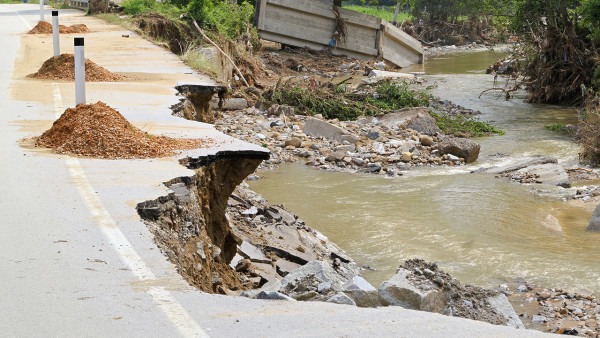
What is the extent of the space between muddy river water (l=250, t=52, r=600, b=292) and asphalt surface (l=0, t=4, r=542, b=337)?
3.11 m

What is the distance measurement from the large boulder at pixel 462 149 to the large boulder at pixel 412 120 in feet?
6.14

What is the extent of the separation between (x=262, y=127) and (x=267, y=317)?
15585 mm

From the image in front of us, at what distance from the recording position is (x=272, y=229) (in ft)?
42.9

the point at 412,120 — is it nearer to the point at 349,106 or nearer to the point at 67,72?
the point at 349,106

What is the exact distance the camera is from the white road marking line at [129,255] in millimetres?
6031

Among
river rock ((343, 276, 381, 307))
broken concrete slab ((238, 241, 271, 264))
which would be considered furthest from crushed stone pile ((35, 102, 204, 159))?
river rock ((343, 276, 381, 307))

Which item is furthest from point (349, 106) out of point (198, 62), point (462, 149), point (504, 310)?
point (504, 310)

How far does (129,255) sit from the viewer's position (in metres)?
7.43

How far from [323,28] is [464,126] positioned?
14.2 m

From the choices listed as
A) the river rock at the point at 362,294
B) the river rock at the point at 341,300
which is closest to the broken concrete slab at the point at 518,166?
the river rock at the point at 362,294

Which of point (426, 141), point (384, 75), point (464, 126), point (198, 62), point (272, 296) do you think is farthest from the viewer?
point (384, 75)

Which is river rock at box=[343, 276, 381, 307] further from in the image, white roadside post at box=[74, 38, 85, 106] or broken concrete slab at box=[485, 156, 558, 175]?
broken concrete slab at box=[485, 156, 558, 175]

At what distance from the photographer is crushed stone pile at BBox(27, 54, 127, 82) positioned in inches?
728

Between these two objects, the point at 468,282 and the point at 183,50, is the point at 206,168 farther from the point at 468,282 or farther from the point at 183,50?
the point at 183,50
